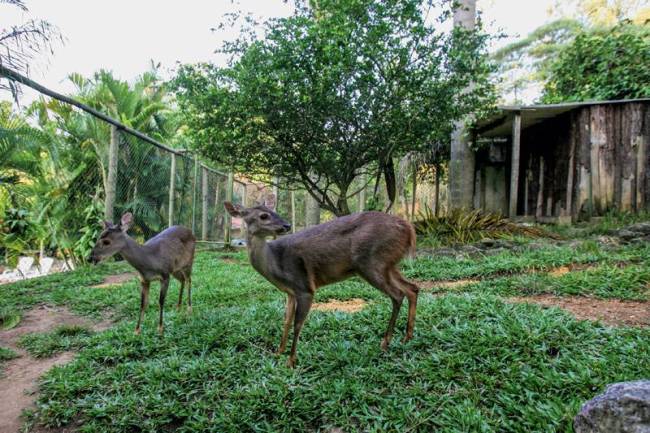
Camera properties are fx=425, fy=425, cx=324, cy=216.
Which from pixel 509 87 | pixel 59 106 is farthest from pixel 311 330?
pixel 509 87

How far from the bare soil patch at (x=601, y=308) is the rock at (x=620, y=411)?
6.18 ft

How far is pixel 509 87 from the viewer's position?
78.1 ft

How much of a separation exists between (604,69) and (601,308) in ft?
30.3

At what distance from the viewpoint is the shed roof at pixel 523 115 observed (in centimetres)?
848

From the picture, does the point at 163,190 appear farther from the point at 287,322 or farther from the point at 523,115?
the point at 523,115

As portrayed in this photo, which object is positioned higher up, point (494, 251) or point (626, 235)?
point (626, 235)

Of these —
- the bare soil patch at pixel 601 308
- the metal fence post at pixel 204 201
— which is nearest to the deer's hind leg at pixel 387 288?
the bare soil patch at pixel 601 308

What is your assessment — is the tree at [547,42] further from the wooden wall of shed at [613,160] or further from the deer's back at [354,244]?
the deer's back at [354,244]

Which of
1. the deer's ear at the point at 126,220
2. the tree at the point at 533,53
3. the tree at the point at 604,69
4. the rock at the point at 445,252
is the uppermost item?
the tree at the point at 533,53

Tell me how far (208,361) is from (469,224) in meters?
6.28

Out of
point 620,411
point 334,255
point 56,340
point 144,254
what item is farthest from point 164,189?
point 620,411

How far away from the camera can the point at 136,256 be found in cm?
411

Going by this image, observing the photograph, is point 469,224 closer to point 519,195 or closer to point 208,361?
point 519,195

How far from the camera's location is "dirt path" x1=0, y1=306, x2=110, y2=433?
2.75 meters
